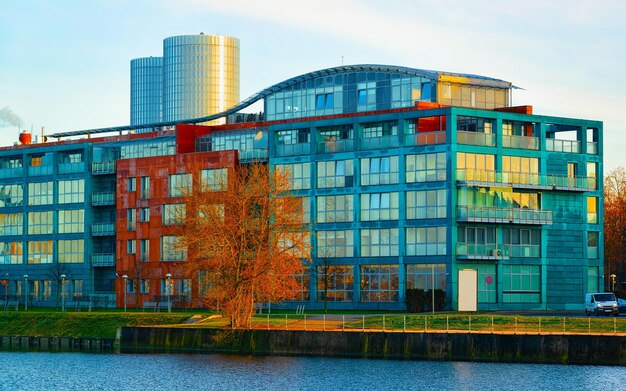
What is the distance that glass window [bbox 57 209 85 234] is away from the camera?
132125mm

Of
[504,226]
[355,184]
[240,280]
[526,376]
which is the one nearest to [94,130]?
[355,184]

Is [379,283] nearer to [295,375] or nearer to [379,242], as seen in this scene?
[379,242]

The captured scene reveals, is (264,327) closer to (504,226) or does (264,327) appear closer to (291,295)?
(291,295)

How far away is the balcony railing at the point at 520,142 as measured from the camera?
107 meters

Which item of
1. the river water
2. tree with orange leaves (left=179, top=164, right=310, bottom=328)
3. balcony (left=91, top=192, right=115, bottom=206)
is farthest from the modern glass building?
the river water

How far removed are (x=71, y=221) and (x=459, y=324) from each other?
65.2 metres

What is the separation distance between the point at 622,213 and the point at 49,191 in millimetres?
62196

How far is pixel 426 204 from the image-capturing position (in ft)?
343

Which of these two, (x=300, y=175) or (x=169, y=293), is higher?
(x=300, y=175)

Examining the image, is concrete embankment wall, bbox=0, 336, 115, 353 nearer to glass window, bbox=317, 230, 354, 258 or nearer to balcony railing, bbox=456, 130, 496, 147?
glass window, bbox=317, 230, 354, 258

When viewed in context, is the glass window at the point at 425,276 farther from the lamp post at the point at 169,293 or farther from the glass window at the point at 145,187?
the glass window at the point at 145,187

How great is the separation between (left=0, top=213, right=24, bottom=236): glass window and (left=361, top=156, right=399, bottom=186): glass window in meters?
45.5

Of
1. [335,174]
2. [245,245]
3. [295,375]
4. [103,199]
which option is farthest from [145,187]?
[295,375]

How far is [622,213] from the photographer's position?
142000 millimetres
